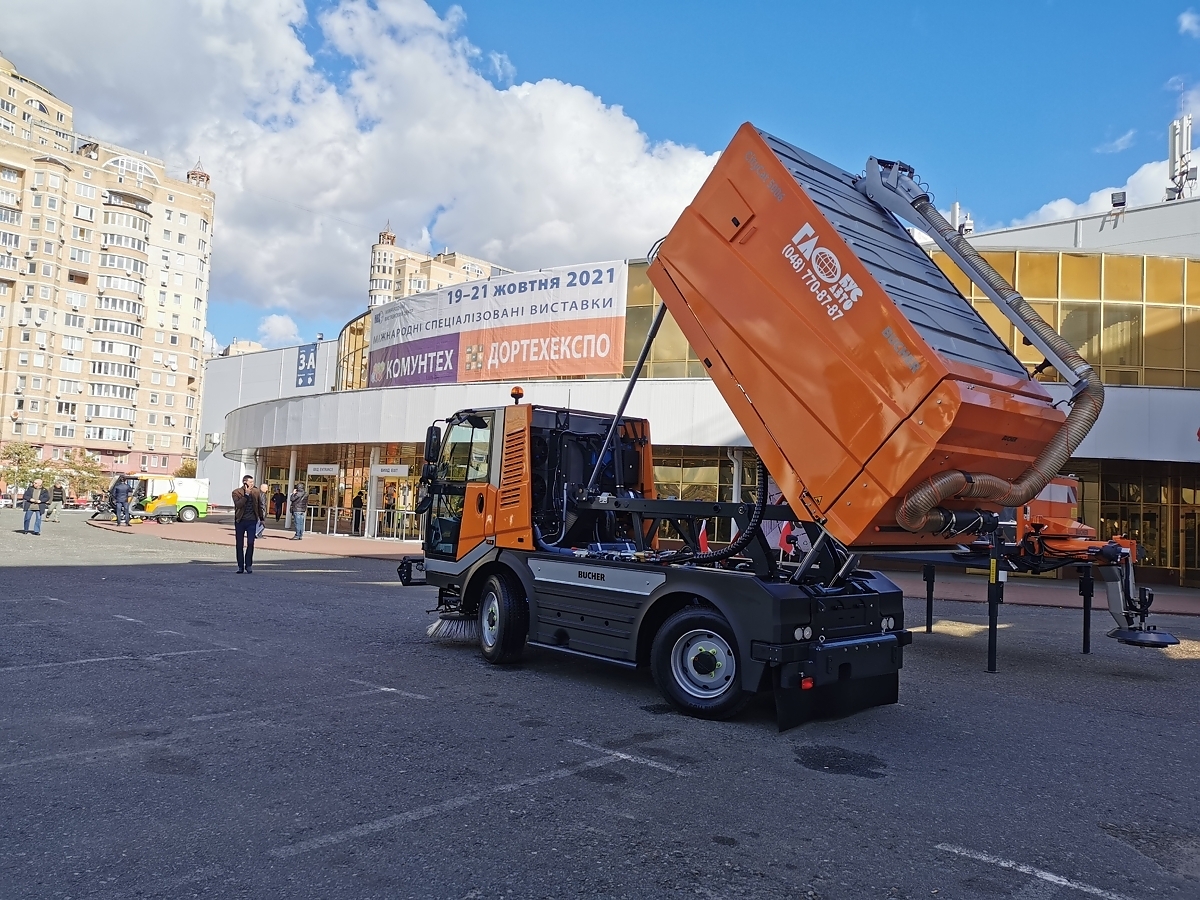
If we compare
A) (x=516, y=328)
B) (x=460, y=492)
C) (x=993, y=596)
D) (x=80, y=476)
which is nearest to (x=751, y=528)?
(x=460, y=492)

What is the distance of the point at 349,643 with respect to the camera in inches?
372

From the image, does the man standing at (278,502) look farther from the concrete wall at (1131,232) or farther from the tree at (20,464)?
the concrete wall at (1131,232)

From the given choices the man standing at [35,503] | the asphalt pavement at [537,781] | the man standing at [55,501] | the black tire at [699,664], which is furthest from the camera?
the man standing at [55,501]

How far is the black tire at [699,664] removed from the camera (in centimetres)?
648

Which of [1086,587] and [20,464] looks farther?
[20,464]

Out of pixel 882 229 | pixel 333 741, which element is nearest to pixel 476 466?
pixel 333 741

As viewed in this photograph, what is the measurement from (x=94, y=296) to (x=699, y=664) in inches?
3836

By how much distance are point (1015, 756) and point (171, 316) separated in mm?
105856

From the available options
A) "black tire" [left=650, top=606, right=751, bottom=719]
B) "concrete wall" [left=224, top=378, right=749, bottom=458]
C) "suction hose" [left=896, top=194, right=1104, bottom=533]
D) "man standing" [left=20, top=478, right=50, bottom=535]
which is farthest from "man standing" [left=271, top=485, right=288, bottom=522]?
"suction hose" [left=896, top=194, right=1104, bottom=533]

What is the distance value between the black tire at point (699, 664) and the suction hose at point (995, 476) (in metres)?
1.64

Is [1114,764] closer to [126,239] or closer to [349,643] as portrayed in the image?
[349,643]

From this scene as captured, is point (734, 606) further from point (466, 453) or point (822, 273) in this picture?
point (466, 453)

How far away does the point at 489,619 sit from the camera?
8.62 metres

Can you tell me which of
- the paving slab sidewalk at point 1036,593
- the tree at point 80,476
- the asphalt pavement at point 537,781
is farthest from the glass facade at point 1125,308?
the tree at point 80,476
